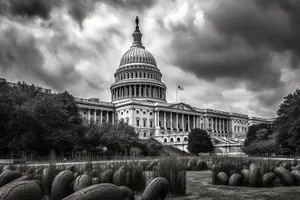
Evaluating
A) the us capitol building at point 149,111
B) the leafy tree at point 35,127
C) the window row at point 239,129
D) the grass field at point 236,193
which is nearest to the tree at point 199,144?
the us capitol building at point 149,111

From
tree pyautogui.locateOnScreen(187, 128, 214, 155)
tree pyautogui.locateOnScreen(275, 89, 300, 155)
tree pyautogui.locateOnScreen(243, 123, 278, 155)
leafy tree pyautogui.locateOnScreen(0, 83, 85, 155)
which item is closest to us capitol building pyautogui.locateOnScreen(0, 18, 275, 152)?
tree pyautogui.locateOnScreen(243, 123, 278, 155)

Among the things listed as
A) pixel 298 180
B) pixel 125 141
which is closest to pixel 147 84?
pixel 125 141

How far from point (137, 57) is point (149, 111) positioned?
116ft

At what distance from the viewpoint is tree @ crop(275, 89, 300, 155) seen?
2104 inches

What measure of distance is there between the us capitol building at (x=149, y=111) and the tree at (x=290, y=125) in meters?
40.0

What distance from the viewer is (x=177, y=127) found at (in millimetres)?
142250

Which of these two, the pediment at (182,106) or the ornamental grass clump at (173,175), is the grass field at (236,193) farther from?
the pediment at (182,106)

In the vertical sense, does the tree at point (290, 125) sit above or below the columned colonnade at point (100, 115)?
below

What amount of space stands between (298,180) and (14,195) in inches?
601

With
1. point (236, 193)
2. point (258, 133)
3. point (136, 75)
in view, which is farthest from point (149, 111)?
point (236, 193)

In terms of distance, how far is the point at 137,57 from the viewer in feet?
525

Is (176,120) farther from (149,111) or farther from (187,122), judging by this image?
(149,111)

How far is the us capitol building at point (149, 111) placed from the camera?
12862 cm

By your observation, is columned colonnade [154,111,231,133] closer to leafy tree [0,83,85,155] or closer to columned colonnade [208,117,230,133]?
columned colonnade [208,117,230,133]
